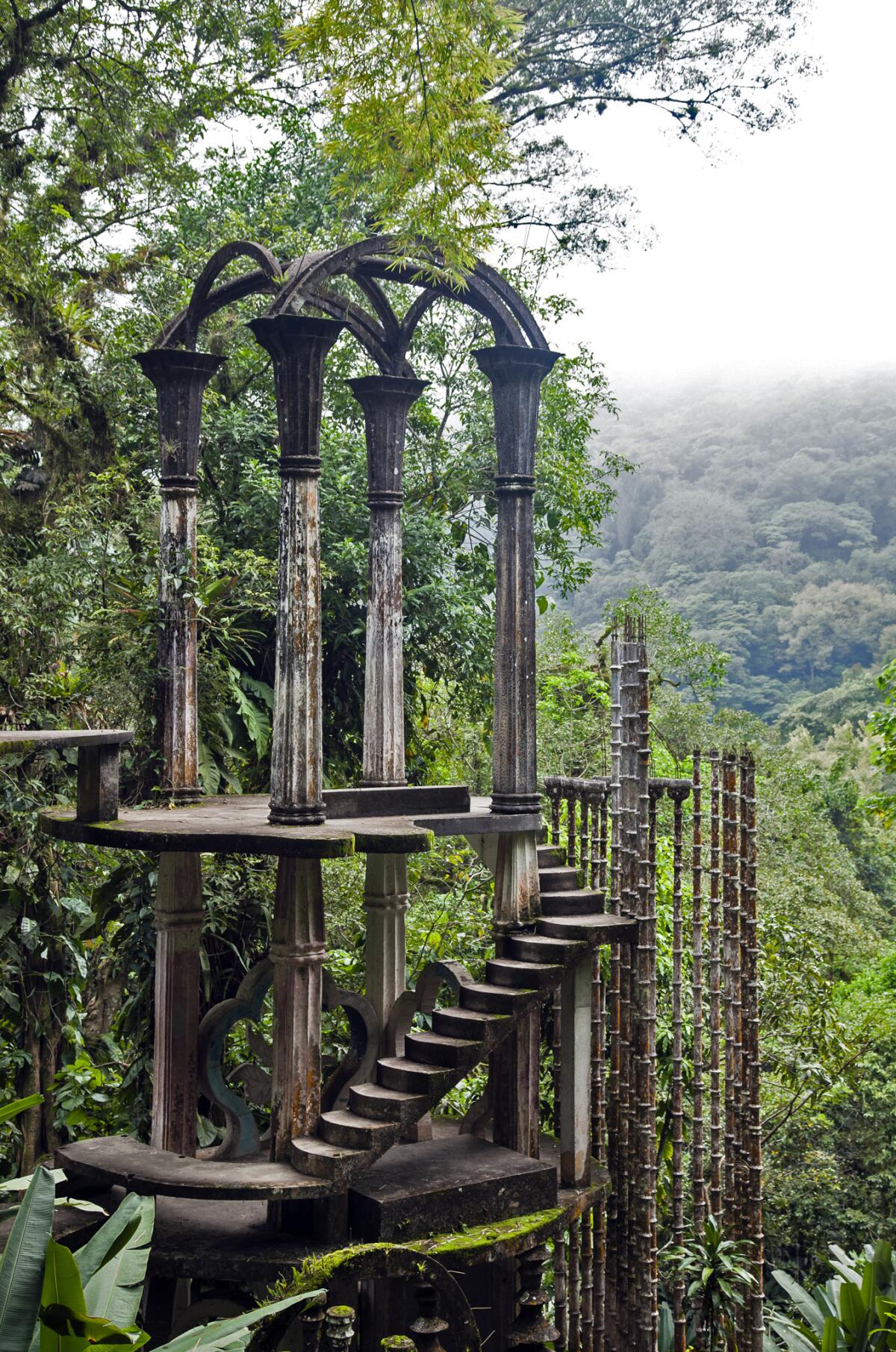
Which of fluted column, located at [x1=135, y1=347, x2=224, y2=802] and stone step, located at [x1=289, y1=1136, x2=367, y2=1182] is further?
fluted column, located at [x1=135, y1=347, x2=224, y2=802]

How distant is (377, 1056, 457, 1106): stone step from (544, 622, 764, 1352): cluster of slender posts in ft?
3.03

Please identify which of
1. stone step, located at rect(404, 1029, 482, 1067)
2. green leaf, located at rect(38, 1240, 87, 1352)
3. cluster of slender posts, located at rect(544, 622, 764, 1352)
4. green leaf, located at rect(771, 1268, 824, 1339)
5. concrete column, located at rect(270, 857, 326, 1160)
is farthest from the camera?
green leaf, located at rect(771, 1268, 824, 1339)

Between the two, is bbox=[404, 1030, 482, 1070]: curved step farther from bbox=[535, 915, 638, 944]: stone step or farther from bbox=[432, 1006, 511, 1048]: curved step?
bbox=[535, 915, 638, 944]: stone step

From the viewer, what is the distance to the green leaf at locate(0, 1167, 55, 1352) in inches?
115

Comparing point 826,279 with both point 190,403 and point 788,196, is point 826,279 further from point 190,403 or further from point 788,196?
point 190,403

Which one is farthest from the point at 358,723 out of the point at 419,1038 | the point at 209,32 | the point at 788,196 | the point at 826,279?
the point at 826,279

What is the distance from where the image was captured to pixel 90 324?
9766mm

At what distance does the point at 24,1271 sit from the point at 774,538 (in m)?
49.5

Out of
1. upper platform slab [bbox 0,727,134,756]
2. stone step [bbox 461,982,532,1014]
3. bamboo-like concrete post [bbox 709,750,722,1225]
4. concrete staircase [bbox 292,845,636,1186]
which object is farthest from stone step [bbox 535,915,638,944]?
upper platform slab [bbox 0,727,134,756]

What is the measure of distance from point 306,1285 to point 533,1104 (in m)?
1.61

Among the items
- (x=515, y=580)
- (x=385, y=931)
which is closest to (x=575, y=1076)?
(x=385, y=931)

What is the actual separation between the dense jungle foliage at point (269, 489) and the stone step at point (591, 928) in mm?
2186

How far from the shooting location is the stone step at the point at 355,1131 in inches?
176

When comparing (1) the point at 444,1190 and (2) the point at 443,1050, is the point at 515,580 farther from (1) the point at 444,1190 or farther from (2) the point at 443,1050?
(1) the point at 444,1190
